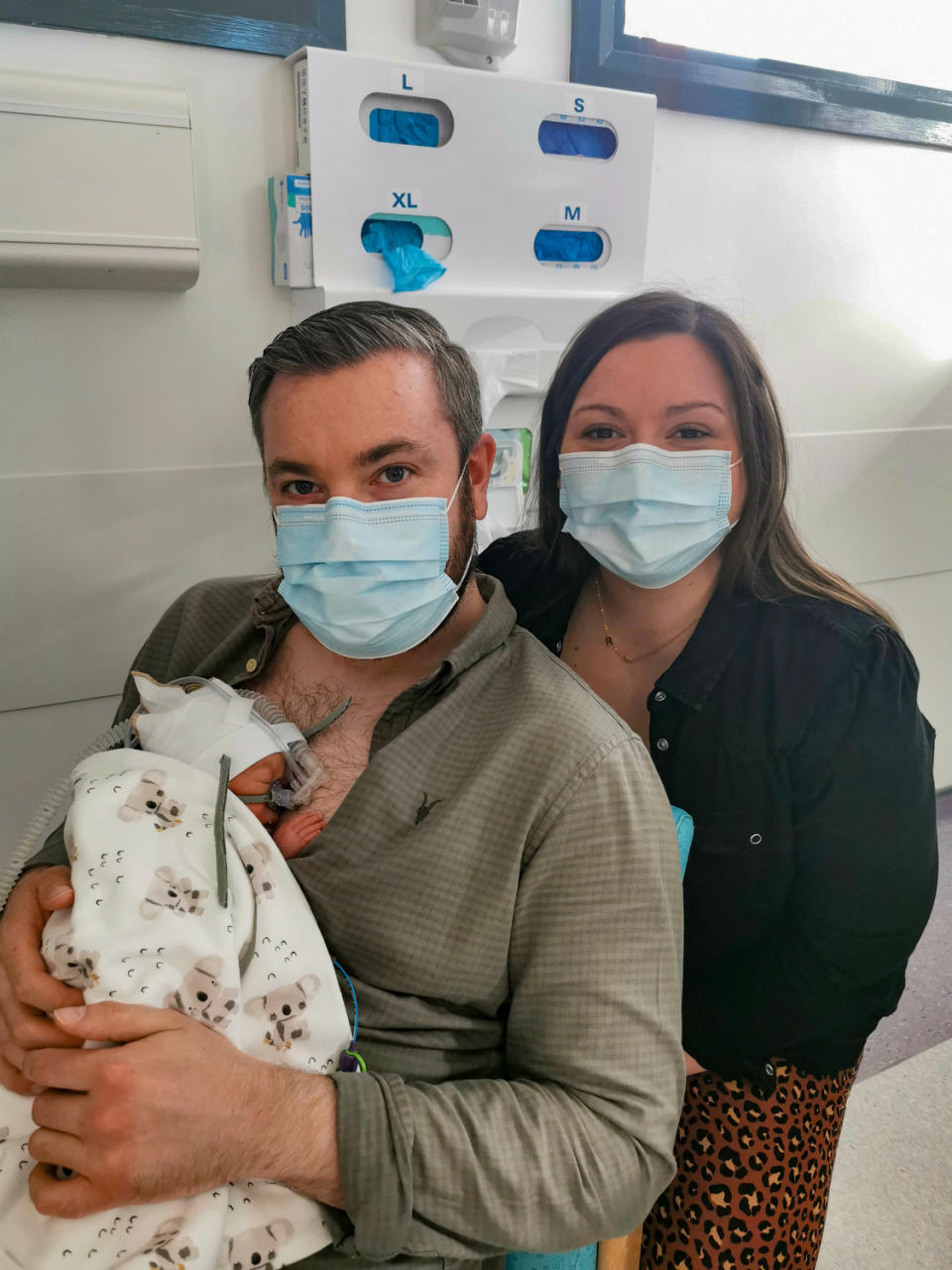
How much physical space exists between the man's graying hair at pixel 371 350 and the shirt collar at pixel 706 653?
422 mm

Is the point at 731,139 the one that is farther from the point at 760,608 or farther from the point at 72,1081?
the point at 72,1081

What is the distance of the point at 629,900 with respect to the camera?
3.20 ft

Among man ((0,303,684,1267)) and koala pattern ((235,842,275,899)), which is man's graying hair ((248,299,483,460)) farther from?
koala pattern ((235,842,275,899))

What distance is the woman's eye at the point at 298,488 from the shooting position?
1191mm

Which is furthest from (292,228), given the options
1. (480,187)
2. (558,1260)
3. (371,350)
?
(558,1260)

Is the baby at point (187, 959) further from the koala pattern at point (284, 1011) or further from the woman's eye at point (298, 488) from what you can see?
the woman's eye at point (298, 488)

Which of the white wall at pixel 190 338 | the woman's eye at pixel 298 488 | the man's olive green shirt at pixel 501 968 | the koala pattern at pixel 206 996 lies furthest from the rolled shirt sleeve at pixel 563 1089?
the white wall at pixel 190 338

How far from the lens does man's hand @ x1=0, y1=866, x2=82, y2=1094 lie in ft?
2.98

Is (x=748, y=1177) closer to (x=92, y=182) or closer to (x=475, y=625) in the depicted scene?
(x=475, y=625)

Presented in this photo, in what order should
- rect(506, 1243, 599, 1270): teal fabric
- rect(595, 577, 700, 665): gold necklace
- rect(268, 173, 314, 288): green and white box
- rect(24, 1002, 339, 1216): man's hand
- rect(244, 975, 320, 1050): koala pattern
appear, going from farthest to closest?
rect(268, 173, 314, 288): green and white box, rect(595, 577, 700, 665): gold necklace, rect(506, 1243, 599, 1270): teal fabric, rect(244, 975, 320, 1050): koala pattern, rect(24, 1002, 339, 1216): man's hand

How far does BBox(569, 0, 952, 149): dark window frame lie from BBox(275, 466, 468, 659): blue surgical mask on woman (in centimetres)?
117

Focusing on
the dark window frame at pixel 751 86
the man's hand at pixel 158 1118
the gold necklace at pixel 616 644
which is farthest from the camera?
the dark window frame at pixel 751 86

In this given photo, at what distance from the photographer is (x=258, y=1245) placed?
0.88 m

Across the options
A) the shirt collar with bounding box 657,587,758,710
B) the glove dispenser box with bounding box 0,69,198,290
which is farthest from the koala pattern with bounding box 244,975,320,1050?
the glove dispenser box with bounding box 0,69,198,290
